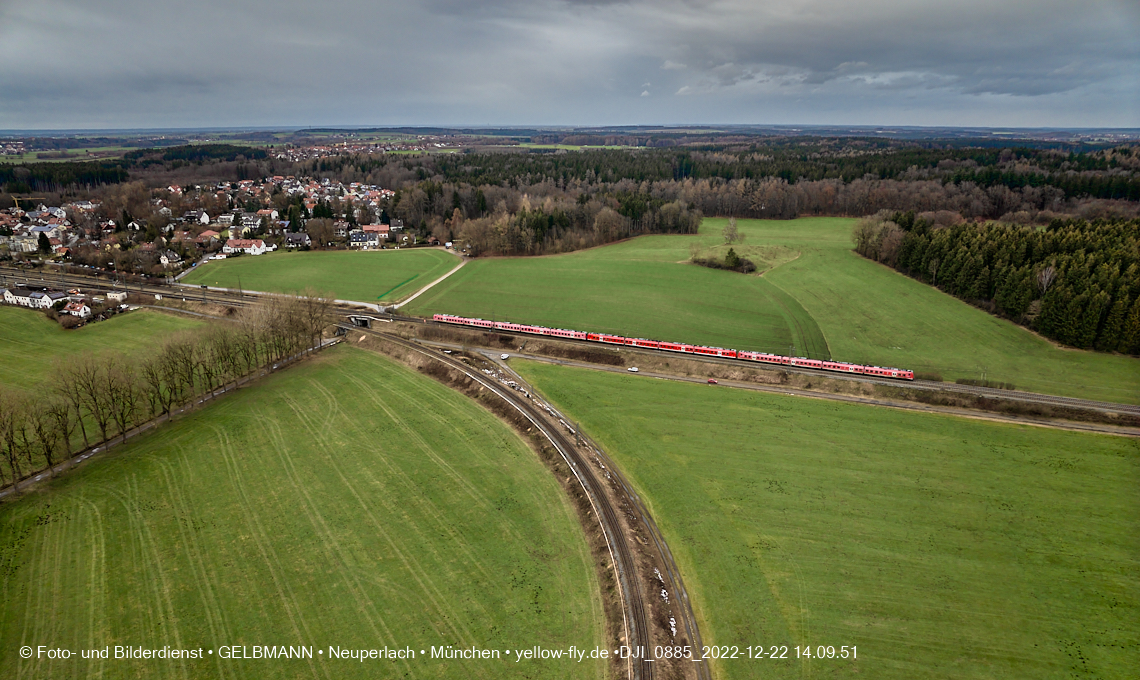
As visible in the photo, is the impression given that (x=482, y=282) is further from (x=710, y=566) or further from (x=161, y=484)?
(x=710, y=566)

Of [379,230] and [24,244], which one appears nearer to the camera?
[24,244]

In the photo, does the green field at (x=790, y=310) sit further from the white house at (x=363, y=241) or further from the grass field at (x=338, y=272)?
the white house at (x=363, y=241)

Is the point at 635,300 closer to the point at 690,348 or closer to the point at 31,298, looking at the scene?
the point at 690,348

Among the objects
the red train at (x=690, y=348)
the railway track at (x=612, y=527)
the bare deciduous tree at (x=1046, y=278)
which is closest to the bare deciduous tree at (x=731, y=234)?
the bare deciduous tree at (x=1046, y=278)

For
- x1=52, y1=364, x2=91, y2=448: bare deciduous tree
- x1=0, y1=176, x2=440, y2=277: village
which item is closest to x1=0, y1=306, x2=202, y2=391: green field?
x1=52, y1=364, x2=91, y2=448: bare deciduous tree

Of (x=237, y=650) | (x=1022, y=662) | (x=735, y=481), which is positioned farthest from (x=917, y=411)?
(x=237, y=650)

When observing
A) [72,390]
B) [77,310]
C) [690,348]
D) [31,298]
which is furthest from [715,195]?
[31,298]
